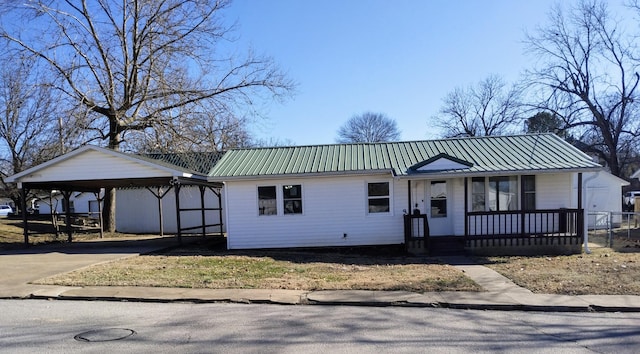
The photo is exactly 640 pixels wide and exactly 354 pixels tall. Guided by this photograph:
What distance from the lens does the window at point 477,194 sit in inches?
615

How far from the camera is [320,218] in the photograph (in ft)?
52.5

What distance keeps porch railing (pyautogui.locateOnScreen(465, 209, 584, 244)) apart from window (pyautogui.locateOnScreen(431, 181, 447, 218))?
1203mm

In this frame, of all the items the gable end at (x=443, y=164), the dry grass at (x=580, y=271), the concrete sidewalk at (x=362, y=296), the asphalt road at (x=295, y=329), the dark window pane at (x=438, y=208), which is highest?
the gable end at (x=443, y=164)

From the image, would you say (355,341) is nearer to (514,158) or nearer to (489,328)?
Result: (489,328)

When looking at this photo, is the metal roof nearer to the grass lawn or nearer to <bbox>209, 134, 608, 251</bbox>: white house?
<bbox>209, 134, 608, 251</bbox>: white house

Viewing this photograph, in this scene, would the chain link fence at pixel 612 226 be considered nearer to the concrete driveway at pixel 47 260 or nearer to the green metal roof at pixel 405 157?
A: the green metal roof at pixel 405 157

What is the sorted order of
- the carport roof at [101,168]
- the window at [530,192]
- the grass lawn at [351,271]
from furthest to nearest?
the carport roof at [101,168] → the window at [530,192] → the grass lawn at [351,271]

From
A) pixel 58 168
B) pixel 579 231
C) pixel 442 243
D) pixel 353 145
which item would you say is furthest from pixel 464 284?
pixel 58 168

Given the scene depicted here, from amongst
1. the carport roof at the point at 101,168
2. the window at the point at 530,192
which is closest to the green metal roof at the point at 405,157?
the window at the point at 530,192

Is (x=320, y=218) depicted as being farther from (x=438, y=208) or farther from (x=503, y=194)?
(x=503, y=194)

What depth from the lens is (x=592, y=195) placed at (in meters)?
24.0

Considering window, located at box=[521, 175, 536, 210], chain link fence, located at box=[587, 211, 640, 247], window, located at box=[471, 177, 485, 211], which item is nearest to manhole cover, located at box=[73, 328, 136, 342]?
window, located at box=[471, 177, 485, 211]

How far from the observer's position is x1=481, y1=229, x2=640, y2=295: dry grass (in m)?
9.09

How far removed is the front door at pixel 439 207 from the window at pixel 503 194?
1399mm
